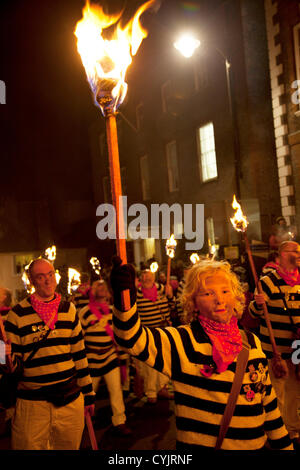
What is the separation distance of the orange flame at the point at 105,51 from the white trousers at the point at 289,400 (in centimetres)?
346

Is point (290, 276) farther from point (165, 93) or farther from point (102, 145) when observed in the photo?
point (102, 145)

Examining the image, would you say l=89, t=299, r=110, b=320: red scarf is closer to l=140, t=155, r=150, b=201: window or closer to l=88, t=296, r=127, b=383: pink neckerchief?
l=88, t=296, r=127, b=383: pink neckerchief

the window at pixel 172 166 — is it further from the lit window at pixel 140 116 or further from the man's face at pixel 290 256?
the man's face at pixel 290 256

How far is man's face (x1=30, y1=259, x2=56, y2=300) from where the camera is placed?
12.1 ft

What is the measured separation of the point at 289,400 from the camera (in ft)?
13.6

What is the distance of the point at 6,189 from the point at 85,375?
27322mm

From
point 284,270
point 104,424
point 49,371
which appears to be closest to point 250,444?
point 49,371

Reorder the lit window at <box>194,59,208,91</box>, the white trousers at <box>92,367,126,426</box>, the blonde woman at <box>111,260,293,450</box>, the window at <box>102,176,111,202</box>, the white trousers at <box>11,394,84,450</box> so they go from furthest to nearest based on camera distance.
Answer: the window at <box>102,176,111,202</box>
the lit window at <box>194,59,208,91</box>
the white trousers at <box>92,367,126,426</box>
the white trousers at <box>11,394,84,450</box>
the blonde woman at <box>111,260,293,450</box>

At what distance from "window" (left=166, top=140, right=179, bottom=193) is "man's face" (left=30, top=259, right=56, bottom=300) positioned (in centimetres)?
1599

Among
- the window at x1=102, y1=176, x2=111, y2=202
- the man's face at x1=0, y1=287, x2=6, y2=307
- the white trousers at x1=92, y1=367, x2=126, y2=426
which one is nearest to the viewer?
the man's face at x1=0, y1=287, x2=6, y2=307

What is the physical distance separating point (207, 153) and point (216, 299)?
15173 mm

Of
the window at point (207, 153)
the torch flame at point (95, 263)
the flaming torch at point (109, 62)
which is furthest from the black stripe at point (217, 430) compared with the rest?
the window at point (207, 153)

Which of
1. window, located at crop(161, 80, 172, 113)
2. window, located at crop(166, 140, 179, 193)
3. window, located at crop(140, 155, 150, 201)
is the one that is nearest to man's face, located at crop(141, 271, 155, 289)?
window, located at crop(166, 140, 179, 193)
